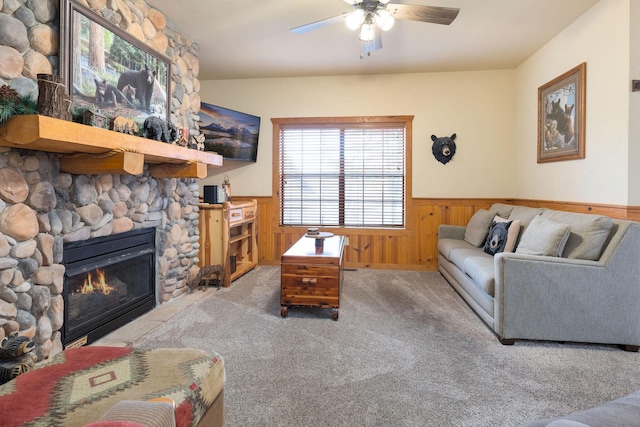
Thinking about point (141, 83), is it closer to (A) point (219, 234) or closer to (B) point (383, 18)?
(A) point (219, 234)

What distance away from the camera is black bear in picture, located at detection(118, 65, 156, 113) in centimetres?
253

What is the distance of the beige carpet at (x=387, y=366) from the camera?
1649 millimetres

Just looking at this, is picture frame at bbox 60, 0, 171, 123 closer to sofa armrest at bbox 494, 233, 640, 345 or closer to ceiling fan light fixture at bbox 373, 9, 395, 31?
ceiling fan light fixture at bbox 373, 9, 395, 31

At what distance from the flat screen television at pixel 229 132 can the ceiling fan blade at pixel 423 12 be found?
108 inches

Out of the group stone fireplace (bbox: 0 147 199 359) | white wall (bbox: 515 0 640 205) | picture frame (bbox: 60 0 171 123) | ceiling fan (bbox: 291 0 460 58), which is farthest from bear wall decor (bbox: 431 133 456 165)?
stone fireplace (bbox: 0 147 199 359)

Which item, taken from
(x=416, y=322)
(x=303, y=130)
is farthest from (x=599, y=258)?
(x=303, y=130)

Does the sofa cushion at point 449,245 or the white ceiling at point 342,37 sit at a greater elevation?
the white ceiling at point 342,37

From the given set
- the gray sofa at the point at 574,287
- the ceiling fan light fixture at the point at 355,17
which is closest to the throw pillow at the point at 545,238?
the gray sofa at the point at 574,287

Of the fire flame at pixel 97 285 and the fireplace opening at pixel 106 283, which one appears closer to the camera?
the fireplace opening at pixel 106 283

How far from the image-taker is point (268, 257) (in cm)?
481

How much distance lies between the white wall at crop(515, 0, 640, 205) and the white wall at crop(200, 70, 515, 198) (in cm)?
70

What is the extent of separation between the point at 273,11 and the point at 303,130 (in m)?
1.92

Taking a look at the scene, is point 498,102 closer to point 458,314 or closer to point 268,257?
point 458,314

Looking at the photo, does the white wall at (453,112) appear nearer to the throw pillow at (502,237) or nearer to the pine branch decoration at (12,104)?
the throw pillow at (502,237)
